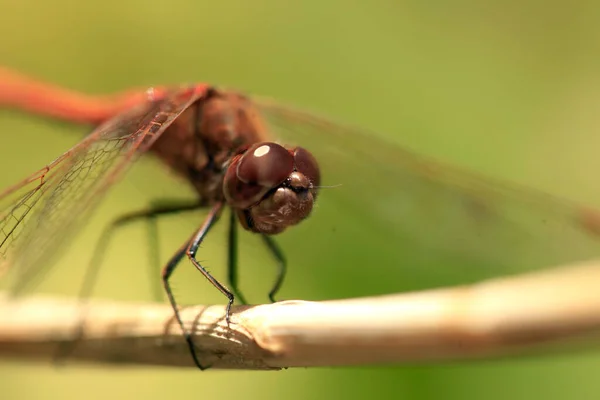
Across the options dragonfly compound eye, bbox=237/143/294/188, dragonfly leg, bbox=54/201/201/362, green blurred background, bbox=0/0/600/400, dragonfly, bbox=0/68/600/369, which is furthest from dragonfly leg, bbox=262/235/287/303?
dragonfly compound eye, bbox=237/143/294/188

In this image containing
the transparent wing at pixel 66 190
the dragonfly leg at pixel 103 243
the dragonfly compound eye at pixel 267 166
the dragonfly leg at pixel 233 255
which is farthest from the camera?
the dragonfly leg at pixel 233 255

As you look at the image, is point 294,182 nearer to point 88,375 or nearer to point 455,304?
point 455,304

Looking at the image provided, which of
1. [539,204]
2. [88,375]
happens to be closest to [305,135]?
[539,204]

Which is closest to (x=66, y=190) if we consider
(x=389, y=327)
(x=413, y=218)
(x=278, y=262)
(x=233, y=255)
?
(x=233, y=255)

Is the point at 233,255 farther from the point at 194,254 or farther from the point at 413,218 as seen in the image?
the point at 413,218

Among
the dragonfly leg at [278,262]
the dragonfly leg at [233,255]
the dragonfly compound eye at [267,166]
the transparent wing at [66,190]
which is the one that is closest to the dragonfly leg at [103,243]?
the dragonfly leg at [233,255]

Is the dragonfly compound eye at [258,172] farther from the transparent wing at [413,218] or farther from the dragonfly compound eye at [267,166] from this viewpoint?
the transparent wing at [413,218]
